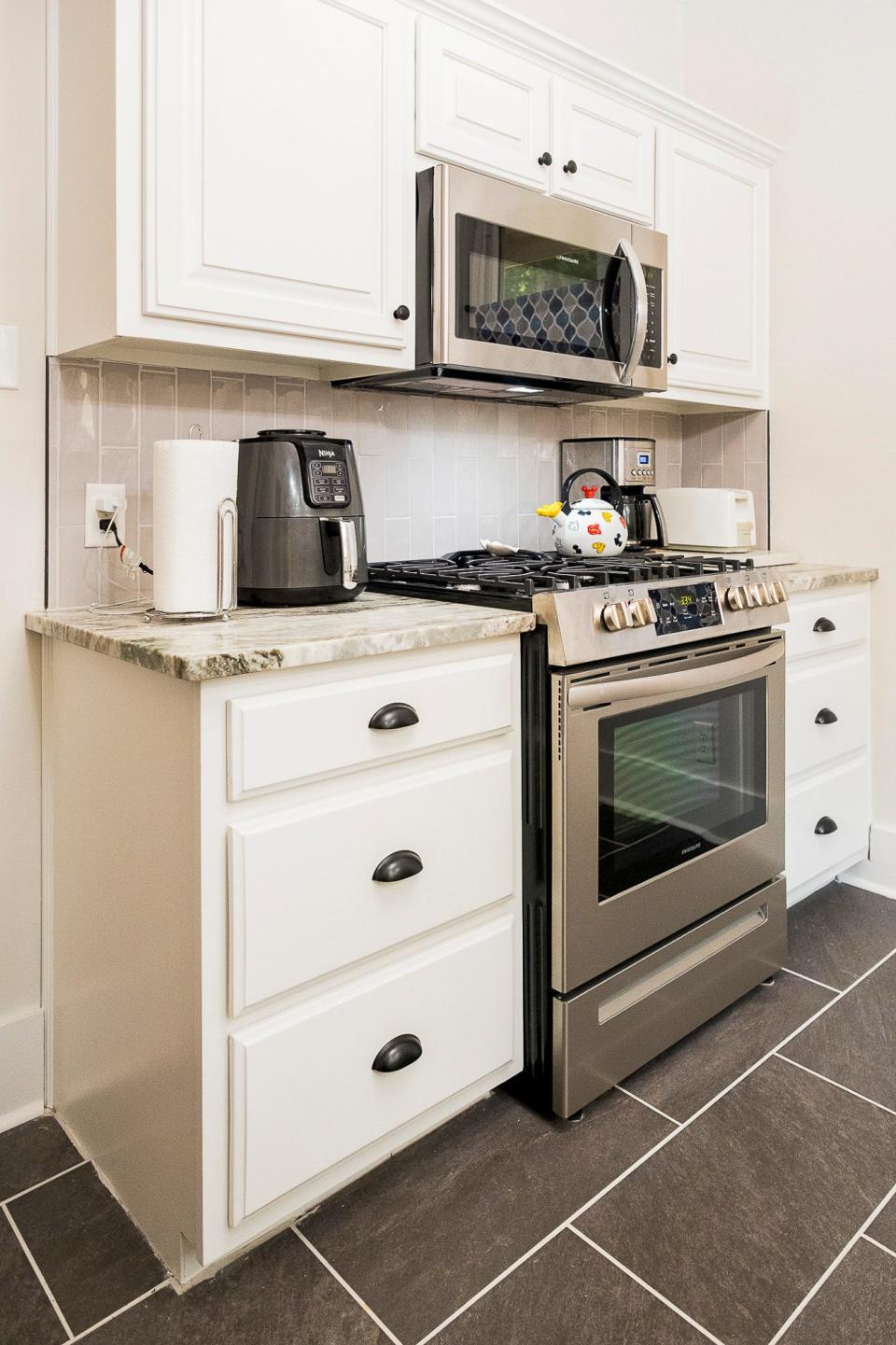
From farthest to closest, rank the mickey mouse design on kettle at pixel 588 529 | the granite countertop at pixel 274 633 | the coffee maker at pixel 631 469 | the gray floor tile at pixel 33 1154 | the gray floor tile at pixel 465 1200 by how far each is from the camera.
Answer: the coffee maker at pixel 631 469 → the mickey mouse design on kettle at pixel 588 529 → the gray floor tile at pixel 33 1154 → the gray floor tile at pixel 465 1200 → the granite countertop at pixel 274 633

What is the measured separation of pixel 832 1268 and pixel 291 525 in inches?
55.1

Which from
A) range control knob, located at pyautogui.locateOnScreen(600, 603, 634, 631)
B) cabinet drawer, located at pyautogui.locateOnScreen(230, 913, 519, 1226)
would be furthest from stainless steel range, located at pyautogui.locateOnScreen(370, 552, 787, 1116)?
cabinet drawer, located at pyautogui.locateOnScreen(230, 913, 519, 1226)

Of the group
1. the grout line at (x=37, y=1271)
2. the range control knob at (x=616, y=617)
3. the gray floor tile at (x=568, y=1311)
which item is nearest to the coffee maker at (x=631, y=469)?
the range control knob at (x=616, y=617)

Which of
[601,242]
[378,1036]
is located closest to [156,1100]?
[378,1036]

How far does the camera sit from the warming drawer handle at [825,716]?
2404mm

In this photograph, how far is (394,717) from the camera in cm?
137

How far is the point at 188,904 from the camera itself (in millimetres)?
1216

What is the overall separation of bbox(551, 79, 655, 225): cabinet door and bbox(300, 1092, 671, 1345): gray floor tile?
6.21ft

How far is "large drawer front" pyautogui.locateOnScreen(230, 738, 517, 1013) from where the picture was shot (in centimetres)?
124

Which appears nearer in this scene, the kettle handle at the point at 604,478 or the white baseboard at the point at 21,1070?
the white baseboard at the point at 21,1070

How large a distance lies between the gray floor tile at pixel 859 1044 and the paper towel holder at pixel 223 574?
1.38m

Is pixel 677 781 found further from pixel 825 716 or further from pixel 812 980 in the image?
pixel 825 716

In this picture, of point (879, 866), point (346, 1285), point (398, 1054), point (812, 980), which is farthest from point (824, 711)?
point (346, 1285)

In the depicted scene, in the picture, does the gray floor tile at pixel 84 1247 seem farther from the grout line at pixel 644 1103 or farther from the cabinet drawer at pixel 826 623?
the cabinet drawer at pixel 826 623
